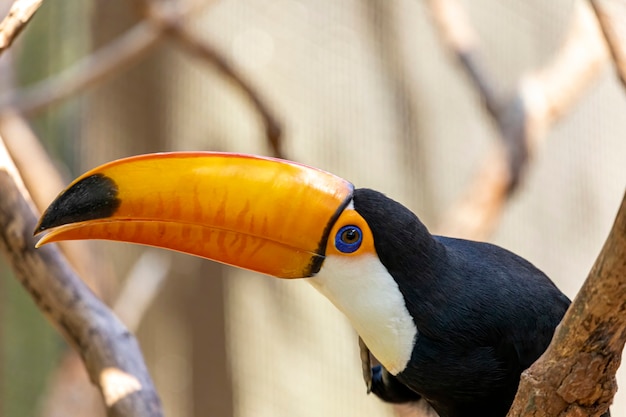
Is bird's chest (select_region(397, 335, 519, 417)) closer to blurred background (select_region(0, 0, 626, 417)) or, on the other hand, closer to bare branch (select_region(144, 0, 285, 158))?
bare branch (select_region(144, 0, 285, 158))

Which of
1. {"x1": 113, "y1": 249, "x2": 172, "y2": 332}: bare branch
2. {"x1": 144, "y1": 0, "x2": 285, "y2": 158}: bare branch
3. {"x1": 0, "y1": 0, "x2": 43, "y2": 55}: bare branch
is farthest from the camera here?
{"x1": 113, "y1": 249, "x2": 172, "y2": 332}: bare branch

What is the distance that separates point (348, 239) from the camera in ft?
3.78

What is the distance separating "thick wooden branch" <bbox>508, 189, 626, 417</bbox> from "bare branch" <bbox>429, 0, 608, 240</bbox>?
3.56 ft

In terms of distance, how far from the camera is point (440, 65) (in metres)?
2.82

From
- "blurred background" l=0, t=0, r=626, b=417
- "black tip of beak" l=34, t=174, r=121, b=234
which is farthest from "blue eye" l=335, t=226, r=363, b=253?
"blurred background" l=0, t=0, r=626, b=417

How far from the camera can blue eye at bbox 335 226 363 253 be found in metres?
1.15

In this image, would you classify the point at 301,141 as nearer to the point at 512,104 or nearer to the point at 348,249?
the point at 512,104

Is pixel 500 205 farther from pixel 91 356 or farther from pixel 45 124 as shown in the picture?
pixel 45 124

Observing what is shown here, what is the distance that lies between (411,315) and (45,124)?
1892mm

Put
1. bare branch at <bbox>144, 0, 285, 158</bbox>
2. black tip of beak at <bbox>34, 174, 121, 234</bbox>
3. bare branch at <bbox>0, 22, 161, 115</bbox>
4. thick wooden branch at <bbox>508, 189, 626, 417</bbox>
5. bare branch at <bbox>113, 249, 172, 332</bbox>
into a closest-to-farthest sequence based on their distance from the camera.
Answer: thick wooden branch at <bbox>508, 189, 626, 417</bbox> < black tip of beak at <bbox>34, 174, 121, 234</bbox> < bare branch at <bbox>144, 0, 285, 158</bbox> < bare branch at <bbox>0, 22, 161, 115</bbox> < bare branch at <bbox>113, 249, 172, 332</bbox>

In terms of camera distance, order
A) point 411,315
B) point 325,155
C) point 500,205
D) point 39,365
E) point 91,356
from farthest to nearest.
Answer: point 325,155 → point 39,365 → point 500,205 → point 91,356 → point 411,315

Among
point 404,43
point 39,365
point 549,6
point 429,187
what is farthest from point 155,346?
point 549,6

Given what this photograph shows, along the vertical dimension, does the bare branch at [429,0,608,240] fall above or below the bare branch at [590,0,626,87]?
below

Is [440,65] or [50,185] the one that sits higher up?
[440,65]
